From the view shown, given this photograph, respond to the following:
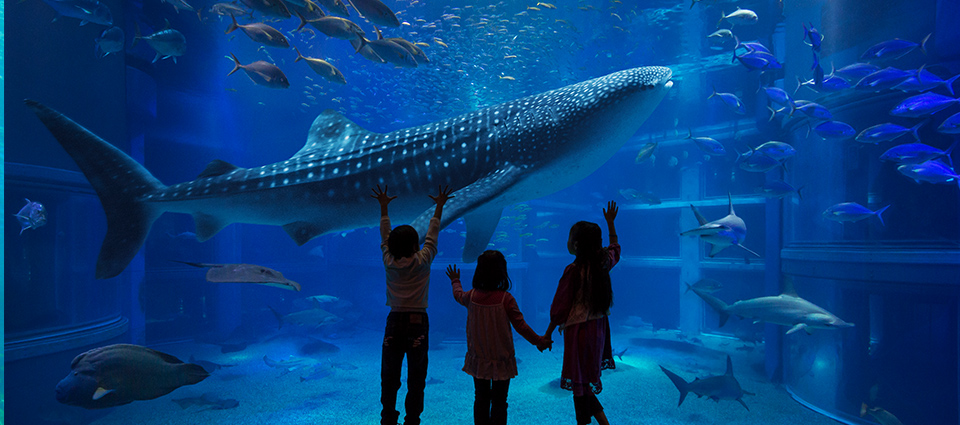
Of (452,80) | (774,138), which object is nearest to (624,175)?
(452,80)

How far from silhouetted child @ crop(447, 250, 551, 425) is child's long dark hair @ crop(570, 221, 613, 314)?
0.35 meters

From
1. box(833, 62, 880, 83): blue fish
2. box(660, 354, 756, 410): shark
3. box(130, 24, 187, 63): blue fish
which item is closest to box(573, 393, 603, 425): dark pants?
box(660, 354, 756, 410): shark

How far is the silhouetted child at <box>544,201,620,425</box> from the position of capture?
247cm

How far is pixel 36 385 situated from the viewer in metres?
6.26

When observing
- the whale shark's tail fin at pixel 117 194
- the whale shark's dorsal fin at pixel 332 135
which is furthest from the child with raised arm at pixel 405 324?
the whale shark's tail fin at pixel 117 194

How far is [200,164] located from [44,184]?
1067 cm

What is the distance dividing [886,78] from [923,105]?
634 millimetres

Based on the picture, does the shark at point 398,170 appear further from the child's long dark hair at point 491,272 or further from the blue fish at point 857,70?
the blue fish at point 857,70

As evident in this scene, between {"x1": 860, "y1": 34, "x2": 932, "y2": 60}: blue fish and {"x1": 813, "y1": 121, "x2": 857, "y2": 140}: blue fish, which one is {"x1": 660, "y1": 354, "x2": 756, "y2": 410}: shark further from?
{"x1": 860, "y1": 34, "x2": 932, "y2": 60}: blue fish

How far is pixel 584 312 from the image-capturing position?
2.49 meters

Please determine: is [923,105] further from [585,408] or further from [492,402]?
[492,402]

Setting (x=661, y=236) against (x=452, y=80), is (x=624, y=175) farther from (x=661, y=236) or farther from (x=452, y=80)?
(x=452, y=80)

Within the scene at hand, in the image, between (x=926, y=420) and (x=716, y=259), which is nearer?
(x=926, y=420)

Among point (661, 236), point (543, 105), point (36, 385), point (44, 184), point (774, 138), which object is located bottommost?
point (36, 385)
